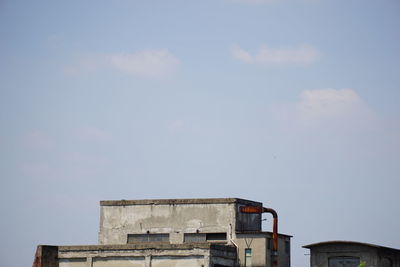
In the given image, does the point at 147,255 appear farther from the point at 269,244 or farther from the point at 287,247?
the point at 287,247

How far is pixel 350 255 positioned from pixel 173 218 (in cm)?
1251

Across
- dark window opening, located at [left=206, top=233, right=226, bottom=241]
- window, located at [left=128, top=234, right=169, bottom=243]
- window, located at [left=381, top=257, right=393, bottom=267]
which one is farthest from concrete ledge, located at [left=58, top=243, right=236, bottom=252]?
window, located at [left=381, top=257, right=393, bottom=267]

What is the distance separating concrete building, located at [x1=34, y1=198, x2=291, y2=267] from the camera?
55.1 metres

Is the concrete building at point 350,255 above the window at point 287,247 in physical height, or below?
below

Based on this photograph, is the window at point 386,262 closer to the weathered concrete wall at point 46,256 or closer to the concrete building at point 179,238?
the concrete building at point 179,238

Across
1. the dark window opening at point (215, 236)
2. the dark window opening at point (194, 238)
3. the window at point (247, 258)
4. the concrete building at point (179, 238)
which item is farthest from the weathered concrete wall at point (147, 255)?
the dark window opening at point (194, 238)

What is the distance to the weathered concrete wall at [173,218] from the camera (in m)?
57.8

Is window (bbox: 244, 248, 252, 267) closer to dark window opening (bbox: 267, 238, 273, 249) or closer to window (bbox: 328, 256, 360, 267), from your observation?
dark window opening (bbox: 267, 238, 273, 249)

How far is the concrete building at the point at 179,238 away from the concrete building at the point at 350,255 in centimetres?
318

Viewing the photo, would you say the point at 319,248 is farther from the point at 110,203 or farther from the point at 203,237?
the point at 110,203

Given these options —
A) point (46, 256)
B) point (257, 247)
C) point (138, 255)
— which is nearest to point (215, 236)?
point (257, 247)

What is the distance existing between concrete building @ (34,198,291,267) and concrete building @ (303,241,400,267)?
3179mm

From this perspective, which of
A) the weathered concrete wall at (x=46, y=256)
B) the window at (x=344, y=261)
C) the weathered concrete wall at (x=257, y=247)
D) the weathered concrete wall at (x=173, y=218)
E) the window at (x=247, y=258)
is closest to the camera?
the window at (x=344, y=261)

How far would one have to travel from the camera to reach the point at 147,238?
59438 millimetres
